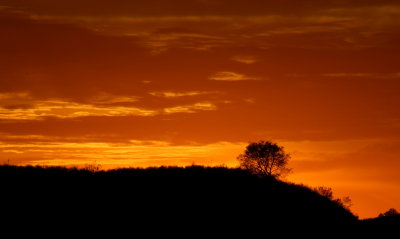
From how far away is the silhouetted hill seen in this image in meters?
36.3

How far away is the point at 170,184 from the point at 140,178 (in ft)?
6.74

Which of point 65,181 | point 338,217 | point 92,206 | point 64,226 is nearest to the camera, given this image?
point 64,226

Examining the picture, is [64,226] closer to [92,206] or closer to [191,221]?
[92,206]

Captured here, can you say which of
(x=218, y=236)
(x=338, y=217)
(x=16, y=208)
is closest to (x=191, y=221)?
(x=218, y=236)

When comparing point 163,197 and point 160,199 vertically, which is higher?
point 163,197

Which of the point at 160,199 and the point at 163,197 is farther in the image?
the point at 163,197

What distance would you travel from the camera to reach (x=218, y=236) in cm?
3681

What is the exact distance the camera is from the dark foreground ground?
118 feet

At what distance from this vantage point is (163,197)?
39.2 m

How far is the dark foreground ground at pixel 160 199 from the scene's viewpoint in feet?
118

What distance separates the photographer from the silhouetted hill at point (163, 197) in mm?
A: 36281

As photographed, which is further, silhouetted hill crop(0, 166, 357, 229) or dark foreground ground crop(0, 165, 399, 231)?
silhouetted hill crop(0, 166, 357, 229)

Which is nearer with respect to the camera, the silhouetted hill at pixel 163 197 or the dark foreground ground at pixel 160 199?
the dark foreground ground at pixel 160 199

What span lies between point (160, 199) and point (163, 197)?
1.19 feet
